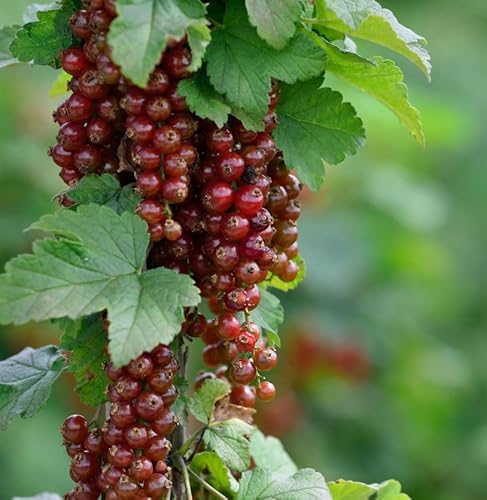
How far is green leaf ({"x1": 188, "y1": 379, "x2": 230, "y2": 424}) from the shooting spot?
145 centimetres

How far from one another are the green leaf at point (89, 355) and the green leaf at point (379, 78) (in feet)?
1.50

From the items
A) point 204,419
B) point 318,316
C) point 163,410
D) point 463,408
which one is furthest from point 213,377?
point 463,408

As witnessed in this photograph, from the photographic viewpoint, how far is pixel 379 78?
1.39 m

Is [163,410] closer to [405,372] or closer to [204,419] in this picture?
[204,419]

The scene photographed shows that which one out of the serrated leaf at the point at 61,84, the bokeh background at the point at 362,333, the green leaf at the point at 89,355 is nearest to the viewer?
the green leaf at the point at 89,355

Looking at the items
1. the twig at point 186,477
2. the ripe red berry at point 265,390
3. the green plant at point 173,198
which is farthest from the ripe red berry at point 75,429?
the ripe red berry at point 265,390

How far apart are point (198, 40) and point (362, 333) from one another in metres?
3.36

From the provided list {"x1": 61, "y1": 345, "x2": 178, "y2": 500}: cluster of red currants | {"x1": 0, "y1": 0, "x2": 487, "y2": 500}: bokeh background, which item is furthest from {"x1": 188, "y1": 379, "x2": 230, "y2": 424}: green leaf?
{"x1": 0, "y1": 0, "x2": 487, "y2": 500}: bokeh background

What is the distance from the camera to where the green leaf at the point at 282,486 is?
1.41 metres

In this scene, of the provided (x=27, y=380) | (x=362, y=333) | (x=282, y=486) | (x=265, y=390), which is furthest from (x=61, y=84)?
(x=362, y=333)

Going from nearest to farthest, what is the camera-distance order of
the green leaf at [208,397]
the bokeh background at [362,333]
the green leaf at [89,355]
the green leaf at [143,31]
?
the green leaf at [143,31] < the green leaf at [89,355] < the green leaf at [208,397] < the bokeh background at [362,333]

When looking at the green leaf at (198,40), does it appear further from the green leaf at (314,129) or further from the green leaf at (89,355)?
the green leaf at (89,355)

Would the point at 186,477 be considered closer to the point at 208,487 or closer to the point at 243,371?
the point at 208,487

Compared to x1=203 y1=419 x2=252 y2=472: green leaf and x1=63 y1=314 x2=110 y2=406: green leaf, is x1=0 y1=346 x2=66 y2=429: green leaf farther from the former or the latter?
x1=203 y1=419 x2=252 y2=472: green leaf
